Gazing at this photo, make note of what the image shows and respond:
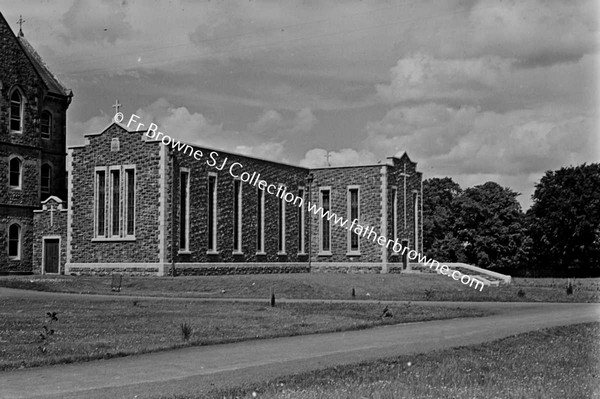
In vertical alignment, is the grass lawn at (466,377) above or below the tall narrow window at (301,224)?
below

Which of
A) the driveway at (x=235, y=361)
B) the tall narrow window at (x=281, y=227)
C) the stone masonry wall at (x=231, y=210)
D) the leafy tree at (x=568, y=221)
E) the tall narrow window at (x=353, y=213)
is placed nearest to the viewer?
the driveway at (x=235, y=361)

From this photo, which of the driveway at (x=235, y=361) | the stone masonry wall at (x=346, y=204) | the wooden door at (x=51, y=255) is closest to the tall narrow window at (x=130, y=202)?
the wooden door at (x=51, y=255)


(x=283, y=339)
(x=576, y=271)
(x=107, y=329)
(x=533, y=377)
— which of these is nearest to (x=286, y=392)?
(x=533, y=377)

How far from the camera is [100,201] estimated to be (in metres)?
49.7

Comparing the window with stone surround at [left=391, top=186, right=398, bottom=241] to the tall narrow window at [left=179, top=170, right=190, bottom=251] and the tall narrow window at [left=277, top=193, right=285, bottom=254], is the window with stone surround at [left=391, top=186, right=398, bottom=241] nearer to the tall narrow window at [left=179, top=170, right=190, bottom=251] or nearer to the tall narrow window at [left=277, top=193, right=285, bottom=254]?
the tall narrow window at [left=277, top=193, right=285, bottom=254]

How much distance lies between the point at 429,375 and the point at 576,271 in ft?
240

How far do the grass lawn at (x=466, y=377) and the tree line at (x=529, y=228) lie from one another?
220 ft

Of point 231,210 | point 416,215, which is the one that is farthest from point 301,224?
point 231,210

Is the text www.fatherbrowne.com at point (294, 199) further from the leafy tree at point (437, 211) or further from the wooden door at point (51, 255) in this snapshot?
the leafy tree at point (437, 211)

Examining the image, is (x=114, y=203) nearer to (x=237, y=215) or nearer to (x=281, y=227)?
(x=237, y=215)

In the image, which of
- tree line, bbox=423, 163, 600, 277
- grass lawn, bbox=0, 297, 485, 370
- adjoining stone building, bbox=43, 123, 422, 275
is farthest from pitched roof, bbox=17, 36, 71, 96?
tree line, bbox=423, 163, 600, 277

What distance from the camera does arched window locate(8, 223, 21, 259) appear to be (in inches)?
2023

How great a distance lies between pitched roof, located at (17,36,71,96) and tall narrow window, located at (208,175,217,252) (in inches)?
621

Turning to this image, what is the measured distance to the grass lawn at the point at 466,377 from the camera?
11281 millimetres
